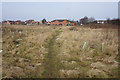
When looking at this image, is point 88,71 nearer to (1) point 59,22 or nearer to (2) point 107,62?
(2) point 107,62

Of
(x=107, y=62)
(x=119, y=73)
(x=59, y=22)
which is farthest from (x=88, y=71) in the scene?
(x=59, y=22)

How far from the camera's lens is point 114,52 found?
5.97 metres

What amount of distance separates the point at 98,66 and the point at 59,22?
75454 millimetres

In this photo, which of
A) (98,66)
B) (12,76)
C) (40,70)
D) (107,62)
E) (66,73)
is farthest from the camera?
(107,62)

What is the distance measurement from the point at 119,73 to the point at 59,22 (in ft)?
249

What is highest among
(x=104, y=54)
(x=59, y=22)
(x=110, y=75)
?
(x=59, y=22)

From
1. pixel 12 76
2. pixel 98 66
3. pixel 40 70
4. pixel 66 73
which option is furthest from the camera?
pixel 98 66

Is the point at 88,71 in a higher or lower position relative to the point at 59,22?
lower

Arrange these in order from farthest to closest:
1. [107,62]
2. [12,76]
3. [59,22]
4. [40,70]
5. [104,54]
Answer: [59,22] → [104,54] → [107,62] → [40,70] → [12,76]

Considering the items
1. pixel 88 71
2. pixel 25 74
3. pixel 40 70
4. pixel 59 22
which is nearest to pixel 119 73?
pixel 88 71

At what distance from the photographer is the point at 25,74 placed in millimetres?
3730

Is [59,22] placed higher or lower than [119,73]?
higher

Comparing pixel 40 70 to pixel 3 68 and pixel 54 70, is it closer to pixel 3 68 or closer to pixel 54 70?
pixel 54 70

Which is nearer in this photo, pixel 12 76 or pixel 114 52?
pixel 12 76
